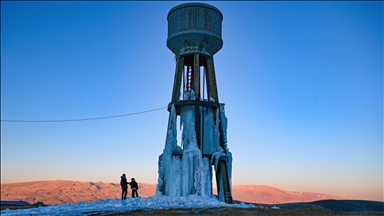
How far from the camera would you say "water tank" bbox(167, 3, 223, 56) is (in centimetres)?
2697

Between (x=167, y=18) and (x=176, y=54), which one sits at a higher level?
(x=167, y=18)

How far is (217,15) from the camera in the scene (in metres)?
28.2

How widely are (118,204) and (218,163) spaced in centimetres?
816

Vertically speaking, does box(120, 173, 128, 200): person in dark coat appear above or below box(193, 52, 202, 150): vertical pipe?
below

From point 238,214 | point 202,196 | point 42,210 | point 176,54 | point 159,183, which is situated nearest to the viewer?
point 238,214

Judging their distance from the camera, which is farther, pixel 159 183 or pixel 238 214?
pixel 159 183

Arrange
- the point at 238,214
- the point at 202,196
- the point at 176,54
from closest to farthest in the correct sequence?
the point at 238,214
the point at 202,196
the point at 176,54

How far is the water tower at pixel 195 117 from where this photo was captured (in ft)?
79.7

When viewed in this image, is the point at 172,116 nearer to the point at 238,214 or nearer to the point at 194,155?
the point at 194,155

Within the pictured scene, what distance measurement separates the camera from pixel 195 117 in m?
25.7

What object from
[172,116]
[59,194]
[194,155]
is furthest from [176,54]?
[59,194]

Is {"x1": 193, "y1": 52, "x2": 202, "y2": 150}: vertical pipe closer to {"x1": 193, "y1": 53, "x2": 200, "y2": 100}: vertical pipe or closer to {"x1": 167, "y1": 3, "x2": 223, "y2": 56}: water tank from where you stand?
{"x1": 193, "y1": 53, "x2": 200, "y2": 100}: vertical pipe

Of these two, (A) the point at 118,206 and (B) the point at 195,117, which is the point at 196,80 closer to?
(B) the point at 195,117

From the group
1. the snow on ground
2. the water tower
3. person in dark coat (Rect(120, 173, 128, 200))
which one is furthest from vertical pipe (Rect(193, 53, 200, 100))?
person in dark coat (Rect(120, 173, 128, 200))
